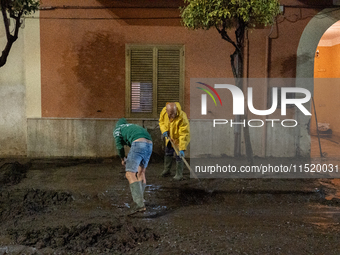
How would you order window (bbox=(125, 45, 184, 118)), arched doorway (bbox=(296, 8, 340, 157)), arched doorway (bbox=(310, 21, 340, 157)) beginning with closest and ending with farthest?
arched doorway (bbox=(296, 8, 340, 157))
window (bbox=(125, 45, 184, 118))
arched doorway (bbox=(310, 21, 340, 157))

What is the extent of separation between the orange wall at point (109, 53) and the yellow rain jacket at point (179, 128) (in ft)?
8.21

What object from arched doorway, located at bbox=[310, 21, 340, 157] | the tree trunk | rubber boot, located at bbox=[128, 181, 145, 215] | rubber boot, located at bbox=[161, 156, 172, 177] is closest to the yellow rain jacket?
rubber boot, located at bbox=[161, 156, 172, 177]

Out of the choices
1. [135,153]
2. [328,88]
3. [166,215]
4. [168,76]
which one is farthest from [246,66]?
[328,88]

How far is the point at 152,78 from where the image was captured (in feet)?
31.1

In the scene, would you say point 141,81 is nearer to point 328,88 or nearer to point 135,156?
point 135,156

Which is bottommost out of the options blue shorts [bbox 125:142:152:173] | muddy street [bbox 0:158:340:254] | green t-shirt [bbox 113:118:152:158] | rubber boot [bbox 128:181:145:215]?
muddy street [bbox 0:158:340:254]

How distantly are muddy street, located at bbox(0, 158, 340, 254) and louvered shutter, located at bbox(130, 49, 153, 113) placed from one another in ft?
7.70

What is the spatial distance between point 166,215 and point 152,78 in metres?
5.04

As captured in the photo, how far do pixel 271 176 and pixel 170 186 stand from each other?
229 centimetres

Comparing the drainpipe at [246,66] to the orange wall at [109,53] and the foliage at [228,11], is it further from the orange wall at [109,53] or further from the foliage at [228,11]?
the foliage at [228,11]

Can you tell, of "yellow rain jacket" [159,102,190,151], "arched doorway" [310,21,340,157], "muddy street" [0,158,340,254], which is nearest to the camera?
"muddy street" [0,158,340,254]

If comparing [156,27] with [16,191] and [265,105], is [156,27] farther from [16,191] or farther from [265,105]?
[16,191]

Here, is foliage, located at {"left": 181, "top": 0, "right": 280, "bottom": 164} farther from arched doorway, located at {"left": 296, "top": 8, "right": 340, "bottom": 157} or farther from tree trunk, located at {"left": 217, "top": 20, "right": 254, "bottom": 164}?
arched doorway, located at {"left": 296, "top": 8, "right": 340, "bottom": 157}

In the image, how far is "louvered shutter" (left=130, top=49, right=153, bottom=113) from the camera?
9391 millimetres
